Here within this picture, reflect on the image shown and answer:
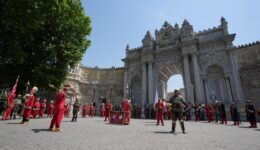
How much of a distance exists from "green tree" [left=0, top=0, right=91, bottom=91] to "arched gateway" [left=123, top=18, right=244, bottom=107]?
14237 mm

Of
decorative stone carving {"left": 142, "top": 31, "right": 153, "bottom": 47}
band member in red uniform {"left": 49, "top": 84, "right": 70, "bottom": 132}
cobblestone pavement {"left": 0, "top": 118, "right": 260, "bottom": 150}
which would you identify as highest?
decorative stone carving {"left": 142, "top": 31, "right": 153, "bottom": 47}

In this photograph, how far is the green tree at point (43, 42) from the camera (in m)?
11.6

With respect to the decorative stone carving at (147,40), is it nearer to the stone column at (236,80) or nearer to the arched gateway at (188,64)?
the arched gateway at (188,64)

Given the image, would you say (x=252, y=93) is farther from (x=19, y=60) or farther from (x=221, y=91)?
(x=19, y=60)

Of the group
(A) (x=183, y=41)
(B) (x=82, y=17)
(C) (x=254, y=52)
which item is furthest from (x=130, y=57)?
(C) (x=254, y=52)

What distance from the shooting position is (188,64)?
2630 cm

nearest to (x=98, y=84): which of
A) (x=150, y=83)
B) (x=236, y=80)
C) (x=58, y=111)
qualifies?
(x=150, y=83)

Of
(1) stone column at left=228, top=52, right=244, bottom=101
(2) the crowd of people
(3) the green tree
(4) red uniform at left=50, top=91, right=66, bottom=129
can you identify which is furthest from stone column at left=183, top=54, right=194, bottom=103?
(4) red uniform at left=50, top=91, right=66, bottom=129

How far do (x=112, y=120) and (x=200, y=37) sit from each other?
21.5 m

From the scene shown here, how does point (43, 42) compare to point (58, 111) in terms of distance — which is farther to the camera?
point (43, 42)

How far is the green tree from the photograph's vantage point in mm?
11623

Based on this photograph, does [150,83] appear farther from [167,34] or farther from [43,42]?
[43,42]

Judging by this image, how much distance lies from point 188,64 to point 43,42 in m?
20.5

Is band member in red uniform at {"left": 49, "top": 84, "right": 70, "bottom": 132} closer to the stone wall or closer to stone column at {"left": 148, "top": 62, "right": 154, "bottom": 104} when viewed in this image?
stone column at {"left": 148, "top": 62, "right": 154, "bottom": 104}
